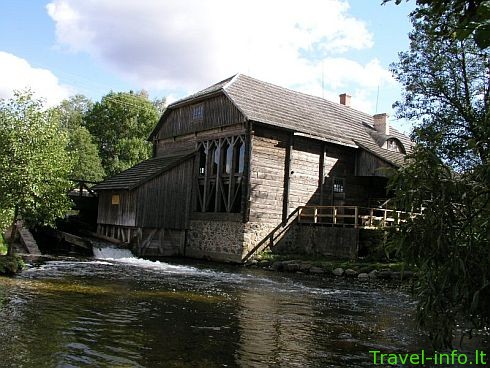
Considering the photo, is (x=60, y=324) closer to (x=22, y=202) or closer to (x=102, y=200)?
A: (x=22, y=202)

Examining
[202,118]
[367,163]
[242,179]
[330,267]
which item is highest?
[202,118]

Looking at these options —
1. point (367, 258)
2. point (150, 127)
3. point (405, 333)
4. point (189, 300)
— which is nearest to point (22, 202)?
point (189, 300)

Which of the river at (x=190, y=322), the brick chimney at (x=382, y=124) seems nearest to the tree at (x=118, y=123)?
the brick chimney at (x=382, y=124)

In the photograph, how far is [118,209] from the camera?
23.6 m

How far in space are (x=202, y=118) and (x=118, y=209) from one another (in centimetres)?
604

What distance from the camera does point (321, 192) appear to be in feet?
77.0

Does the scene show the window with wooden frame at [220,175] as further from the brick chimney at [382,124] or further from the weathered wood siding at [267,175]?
the brick chimney at [382,124]

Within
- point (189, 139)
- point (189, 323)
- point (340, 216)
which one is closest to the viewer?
point (189, 323)

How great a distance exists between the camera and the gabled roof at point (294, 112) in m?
22.0

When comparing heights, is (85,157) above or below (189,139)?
above

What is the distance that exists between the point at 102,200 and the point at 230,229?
7668mm

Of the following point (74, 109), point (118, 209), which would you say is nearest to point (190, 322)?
point (118, 209)

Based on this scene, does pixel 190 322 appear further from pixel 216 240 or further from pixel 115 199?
pixel 115 199

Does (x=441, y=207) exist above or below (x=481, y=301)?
above
